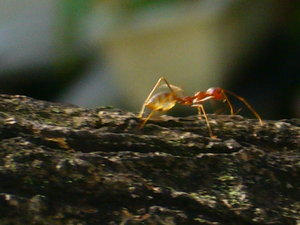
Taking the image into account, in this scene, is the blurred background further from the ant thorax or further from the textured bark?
the textured bark

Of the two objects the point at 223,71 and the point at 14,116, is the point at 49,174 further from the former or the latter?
the point at 223,71

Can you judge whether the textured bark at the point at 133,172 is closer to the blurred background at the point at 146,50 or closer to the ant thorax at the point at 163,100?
the ant thorax at the point at 163,100

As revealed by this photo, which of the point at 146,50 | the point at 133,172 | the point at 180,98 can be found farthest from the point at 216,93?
the point at 133,172

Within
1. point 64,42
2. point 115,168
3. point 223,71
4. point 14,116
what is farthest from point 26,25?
point 115,168

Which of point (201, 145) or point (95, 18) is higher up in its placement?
point (95, 18)

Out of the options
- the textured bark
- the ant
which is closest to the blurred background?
the ant
